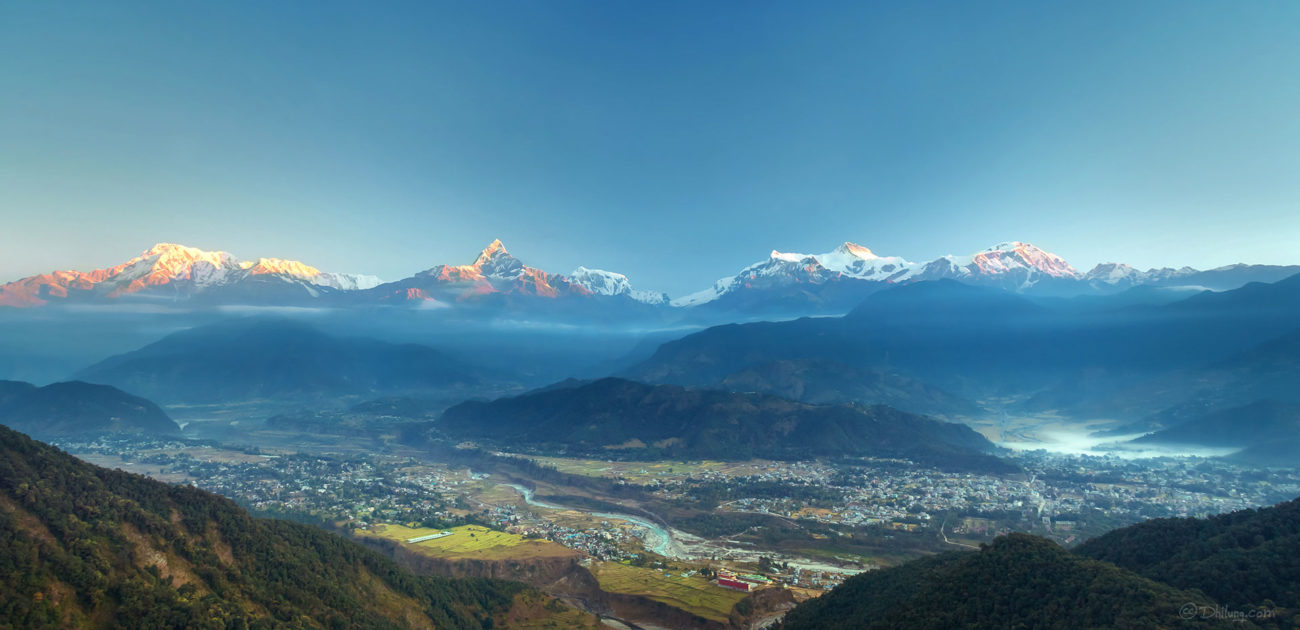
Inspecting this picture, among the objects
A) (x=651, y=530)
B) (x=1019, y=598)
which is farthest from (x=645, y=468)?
(x=1019, y=598)

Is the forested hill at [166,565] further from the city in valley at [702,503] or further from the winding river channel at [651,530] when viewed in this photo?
the winding river channel at [651,530]

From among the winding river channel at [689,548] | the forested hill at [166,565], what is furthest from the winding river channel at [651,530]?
the forested hill at [166,565]

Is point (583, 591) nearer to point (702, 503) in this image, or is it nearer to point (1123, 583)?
point (702, 503)

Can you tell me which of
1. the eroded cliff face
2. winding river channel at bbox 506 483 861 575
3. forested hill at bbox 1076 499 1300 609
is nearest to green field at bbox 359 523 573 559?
the eroded cliff face

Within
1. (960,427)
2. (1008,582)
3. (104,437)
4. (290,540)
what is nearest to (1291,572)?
(1008,582)

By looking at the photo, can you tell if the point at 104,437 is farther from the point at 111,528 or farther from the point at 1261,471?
the point at 1261,471
